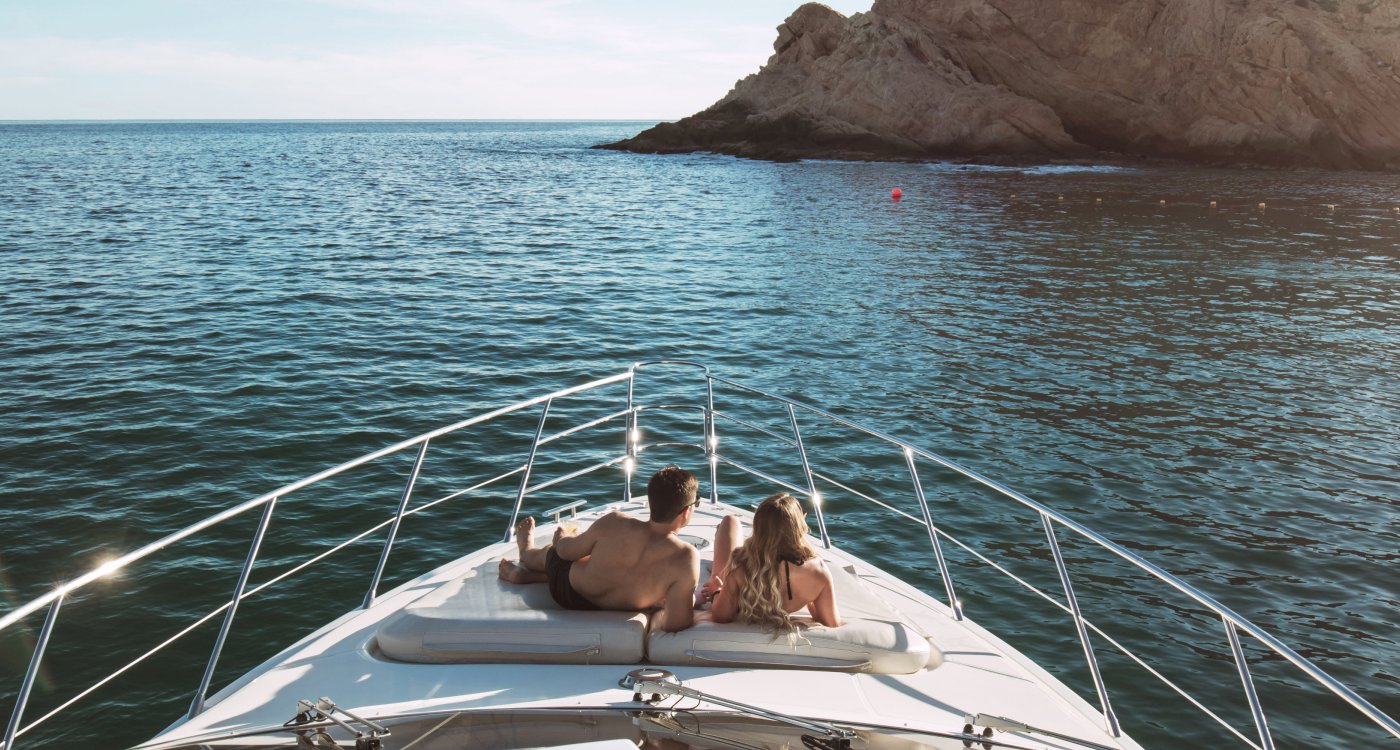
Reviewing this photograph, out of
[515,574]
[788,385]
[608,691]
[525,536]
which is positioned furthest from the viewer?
[788,385]

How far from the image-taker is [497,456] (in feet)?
44.4

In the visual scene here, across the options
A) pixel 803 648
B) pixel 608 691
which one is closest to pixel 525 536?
pixel 608 691

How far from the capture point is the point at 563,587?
17.0ft

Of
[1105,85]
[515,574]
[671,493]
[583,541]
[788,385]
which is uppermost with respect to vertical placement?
[1105,85]

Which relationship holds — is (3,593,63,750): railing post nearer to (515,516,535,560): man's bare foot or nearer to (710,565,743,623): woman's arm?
Answer: (515,516,535,560): man's bare foot

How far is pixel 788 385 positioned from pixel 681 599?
40.1ft

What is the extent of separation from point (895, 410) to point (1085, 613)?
6.34 meters

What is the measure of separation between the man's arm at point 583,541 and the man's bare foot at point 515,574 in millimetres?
273

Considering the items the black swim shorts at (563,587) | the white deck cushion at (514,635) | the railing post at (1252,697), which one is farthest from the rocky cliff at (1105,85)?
the white deck cushion at (514,635)

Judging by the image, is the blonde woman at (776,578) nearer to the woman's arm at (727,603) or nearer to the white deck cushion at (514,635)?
the woman's arm at (727,603)

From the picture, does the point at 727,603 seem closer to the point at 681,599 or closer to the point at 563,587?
the point at 681,599

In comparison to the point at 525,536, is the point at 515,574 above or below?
below

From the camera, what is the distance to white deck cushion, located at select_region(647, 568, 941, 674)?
16.2 ft

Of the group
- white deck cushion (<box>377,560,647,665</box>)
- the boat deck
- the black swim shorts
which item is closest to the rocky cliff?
the boat deck
